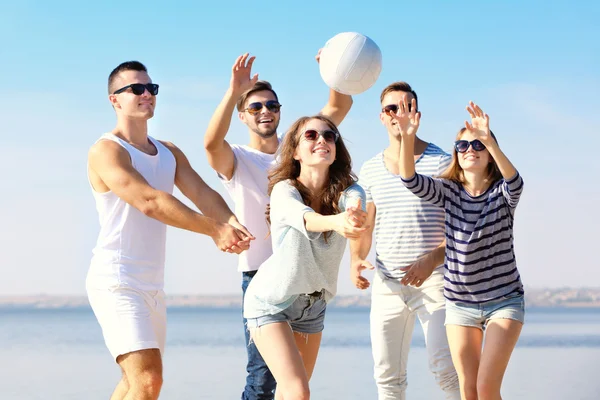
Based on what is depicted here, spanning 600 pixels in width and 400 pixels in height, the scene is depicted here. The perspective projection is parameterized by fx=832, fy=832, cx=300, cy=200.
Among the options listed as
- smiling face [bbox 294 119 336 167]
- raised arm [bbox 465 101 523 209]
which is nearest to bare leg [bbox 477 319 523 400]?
raised arm [bbox 465 101 523 209]

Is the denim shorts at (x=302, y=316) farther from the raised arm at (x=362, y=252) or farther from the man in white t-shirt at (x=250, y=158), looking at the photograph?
the raised arm at (x=362, y=252)

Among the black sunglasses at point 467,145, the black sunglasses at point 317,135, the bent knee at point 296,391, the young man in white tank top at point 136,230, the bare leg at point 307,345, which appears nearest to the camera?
the bent knee at point 296,391

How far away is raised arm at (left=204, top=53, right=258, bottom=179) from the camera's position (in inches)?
256

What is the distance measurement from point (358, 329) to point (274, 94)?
2312 centimetres

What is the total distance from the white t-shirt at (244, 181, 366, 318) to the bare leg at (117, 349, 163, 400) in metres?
0.76

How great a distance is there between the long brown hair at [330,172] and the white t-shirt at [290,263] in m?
0.15

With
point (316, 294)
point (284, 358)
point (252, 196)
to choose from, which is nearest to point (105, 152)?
point (252, 196)

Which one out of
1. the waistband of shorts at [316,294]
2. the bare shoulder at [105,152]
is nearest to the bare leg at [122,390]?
the waistband of shorts at [316,294]

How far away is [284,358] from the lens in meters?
5.18

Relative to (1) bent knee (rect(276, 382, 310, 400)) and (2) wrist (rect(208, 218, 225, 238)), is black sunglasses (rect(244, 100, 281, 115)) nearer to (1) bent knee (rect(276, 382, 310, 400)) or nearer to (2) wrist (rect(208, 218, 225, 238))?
(2) wrist (rect(208, 218, 225, 238))

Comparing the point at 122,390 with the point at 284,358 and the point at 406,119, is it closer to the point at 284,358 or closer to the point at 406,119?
the point at 284,358

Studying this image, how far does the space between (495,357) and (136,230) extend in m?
2.66

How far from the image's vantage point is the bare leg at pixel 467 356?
5977mm

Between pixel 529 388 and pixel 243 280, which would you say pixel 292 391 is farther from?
pixel 529 388
